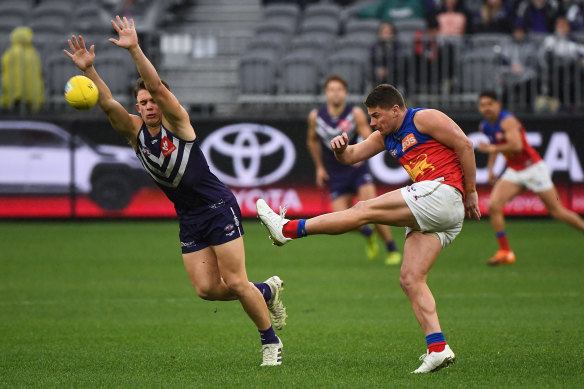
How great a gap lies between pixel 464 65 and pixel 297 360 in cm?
1379

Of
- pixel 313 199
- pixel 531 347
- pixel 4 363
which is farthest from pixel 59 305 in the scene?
pixel 313 199

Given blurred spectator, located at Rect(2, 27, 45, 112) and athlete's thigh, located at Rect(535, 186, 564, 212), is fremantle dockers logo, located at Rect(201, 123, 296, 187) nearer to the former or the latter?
blurred spectator, located at Rect(2, 27, 45, 112)

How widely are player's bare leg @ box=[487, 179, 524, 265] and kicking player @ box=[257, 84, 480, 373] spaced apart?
7.02m

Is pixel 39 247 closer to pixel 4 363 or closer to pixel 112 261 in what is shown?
pixel 112 261

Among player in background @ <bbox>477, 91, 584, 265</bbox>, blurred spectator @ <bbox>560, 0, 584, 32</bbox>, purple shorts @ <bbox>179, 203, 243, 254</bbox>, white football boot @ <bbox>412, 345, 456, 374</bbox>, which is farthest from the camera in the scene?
blurred spectator @ <bbox>560, 0, 584, 32</bbox>

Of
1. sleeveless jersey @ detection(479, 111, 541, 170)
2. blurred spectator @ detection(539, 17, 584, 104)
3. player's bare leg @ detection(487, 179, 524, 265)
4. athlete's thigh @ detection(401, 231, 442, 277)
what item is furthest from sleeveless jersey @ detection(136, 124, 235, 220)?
blurred spectator @ detection(539, 17, 584, 104)

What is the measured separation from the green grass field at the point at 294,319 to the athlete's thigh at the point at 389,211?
3.82ft

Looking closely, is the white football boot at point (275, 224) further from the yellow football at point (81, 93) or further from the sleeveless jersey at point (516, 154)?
the sleeveless jersey at point (516, 154)

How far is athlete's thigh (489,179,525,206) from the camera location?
14508 mm

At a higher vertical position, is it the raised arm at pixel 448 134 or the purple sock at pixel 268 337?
the raised arm at pixel 448 134

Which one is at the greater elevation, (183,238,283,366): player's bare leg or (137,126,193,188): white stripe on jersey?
(137,126,193,188): white stripe on jersey

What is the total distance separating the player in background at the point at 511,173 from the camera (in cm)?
1422

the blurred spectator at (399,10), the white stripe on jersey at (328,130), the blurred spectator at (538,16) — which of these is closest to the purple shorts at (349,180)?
the white stripe on jersey at (328,130)

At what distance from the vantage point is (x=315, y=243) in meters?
17.9
